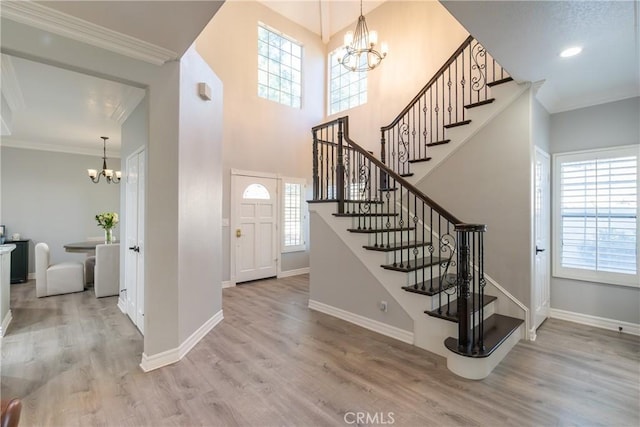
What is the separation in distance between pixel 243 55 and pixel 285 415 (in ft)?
19.2

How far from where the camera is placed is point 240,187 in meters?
5.44

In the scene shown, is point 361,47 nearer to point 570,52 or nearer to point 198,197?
point 570,52

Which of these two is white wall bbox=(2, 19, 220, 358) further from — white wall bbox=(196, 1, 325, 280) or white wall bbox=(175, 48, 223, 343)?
white wall bbox=(196, 1, 325, 280)

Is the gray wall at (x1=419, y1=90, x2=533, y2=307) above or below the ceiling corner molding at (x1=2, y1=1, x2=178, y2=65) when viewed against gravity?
below

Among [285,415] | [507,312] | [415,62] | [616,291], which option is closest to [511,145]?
[507,312]

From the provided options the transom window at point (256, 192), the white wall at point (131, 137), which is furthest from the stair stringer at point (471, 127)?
the white wall at point (131, 137)

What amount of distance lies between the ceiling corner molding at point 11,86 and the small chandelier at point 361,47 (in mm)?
4120

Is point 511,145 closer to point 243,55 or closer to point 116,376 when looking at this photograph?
point 116,376

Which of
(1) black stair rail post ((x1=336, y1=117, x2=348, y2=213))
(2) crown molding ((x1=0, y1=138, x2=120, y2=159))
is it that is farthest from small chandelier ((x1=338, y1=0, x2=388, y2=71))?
(2) crown molding ((x1=0, y1=138, x2=120, y2=159))

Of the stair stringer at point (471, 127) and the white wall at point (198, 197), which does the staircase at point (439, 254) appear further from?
the white wall at point (198, 197)

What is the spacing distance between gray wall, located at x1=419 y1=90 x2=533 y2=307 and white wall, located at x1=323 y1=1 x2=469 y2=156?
2.17 metres

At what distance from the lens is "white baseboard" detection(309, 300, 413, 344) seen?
3.04m

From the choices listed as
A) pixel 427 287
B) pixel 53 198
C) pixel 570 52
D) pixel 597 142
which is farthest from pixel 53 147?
pixel 597 142

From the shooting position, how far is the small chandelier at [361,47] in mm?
4660
